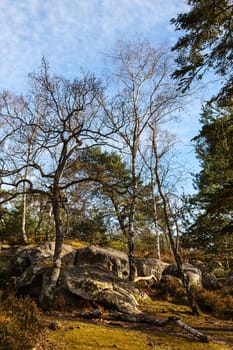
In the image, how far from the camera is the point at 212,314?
456 inches

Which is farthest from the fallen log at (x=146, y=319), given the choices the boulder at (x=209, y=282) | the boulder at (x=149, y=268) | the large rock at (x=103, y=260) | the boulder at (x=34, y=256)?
the boulder at (x=209, y=282)

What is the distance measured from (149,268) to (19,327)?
465 inches

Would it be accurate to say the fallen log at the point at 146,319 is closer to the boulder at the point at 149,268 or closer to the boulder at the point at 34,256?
the boulder at the point at 34,256

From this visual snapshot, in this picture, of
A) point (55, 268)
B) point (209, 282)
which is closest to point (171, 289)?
point (209, 282)

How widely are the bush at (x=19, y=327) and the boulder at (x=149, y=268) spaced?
9.81 meters

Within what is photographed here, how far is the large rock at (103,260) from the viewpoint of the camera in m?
14.5

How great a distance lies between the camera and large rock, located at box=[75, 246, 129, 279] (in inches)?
570

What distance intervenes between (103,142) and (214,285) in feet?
35.2

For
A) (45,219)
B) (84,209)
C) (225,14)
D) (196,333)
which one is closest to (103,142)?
(84,209)

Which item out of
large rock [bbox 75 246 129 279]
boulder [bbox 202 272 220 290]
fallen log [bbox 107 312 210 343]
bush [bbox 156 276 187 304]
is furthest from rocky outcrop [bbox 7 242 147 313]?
boulder [bbox 202 272 220 290]

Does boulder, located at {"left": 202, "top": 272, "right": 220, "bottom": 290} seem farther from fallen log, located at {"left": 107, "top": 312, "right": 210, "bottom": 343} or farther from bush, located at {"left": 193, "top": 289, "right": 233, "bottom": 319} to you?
fallen log, located at {"left": 107, "top": 312, "right": 210, "bottom": 343}

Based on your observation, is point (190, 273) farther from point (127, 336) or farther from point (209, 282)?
point (127, 336)

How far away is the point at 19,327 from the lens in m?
5.09

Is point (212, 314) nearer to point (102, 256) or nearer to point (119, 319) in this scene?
point (119, 319)
